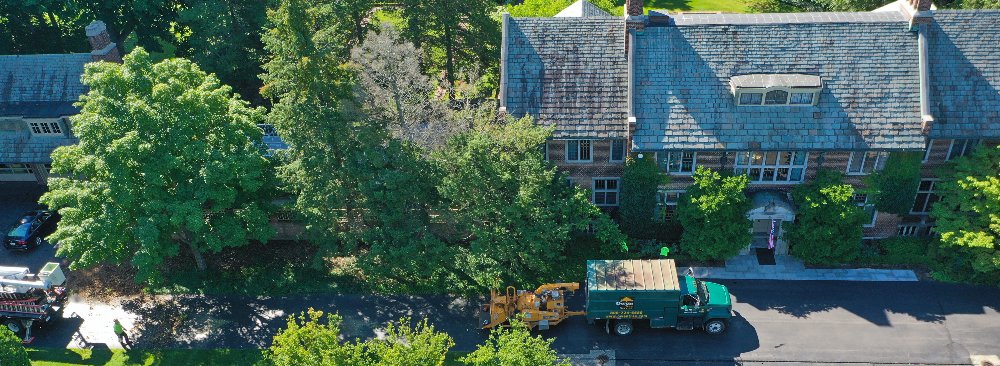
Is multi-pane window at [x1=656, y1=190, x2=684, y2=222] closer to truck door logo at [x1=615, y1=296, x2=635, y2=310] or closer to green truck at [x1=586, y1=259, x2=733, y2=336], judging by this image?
green truck at [x1=586, y1=259, x2=733, y2=336]

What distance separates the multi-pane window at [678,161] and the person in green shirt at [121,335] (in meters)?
28.2

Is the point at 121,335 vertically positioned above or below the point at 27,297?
below

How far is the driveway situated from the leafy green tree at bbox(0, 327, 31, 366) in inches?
482

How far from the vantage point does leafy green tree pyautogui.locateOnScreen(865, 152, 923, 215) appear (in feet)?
126

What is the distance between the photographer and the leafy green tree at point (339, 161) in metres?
33.8

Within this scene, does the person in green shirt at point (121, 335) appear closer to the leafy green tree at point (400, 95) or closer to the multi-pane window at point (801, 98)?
the leafy green tree at point (400, 95)

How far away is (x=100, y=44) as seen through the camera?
149ft

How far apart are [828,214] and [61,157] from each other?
1510 inches

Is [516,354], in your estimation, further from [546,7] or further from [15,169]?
[15,169]

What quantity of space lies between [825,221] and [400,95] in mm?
22443

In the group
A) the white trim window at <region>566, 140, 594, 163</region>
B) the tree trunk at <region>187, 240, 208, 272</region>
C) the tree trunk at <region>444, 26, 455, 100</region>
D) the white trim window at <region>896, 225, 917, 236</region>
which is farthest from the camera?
the tree trunk at <region>444, 26, 455, 100</region>

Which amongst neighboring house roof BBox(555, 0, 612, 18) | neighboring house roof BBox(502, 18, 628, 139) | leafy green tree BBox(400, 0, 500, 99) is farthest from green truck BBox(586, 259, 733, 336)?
neighboring house roof BBox(555, 0, 612, 18)

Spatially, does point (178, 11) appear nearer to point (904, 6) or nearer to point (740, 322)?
point (740, 322)

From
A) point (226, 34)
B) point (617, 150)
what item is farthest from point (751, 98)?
point (226, 34)
